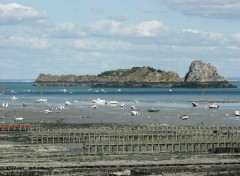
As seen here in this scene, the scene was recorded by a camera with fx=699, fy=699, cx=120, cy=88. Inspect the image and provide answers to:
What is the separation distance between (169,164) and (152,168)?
2.72 meters

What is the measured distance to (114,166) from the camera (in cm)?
5488

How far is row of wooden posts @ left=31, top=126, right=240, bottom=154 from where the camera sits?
70000 mm

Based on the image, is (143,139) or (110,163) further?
(143,139)

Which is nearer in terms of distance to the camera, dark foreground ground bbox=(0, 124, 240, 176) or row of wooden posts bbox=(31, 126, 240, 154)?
dark foreground ground bbox=(0, 124, 240, 176)

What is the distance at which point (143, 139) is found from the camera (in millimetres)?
77500

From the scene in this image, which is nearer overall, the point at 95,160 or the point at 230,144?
the point at 95,160

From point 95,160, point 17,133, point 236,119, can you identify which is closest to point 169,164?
point 95,160

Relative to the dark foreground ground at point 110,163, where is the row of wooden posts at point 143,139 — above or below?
above

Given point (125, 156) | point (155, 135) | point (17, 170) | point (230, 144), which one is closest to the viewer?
point (17, 170)

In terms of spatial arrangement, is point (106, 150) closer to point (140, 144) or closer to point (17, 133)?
point (140, 144)

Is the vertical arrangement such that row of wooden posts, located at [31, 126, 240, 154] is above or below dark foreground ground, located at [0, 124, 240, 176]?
above

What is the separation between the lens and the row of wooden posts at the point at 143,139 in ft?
230

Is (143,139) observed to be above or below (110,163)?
above

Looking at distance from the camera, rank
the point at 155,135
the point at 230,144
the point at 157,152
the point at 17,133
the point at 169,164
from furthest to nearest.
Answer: the point at 17,133 < the point at 155,135 < the point at 230,144 < the point at 157,152 < the point at 169,164
